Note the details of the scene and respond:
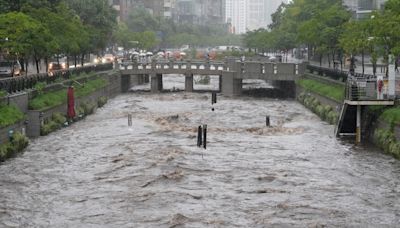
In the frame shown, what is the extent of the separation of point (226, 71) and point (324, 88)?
74.0 feet

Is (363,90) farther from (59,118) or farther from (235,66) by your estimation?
(235,66)

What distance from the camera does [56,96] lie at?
2371 inches

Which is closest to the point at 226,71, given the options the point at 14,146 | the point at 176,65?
the point at 176,65

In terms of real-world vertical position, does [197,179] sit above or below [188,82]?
below

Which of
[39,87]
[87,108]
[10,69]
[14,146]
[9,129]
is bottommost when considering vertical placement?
[14,146]

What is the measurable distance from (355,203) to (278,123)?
27275 mm

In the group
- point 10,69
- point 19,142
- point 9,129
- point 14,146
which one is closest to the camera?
point 14,146

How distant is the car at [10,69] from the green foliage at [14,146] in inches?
972

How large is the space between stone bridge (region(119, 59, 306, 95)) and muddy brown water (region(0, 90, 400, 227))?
92.7 ft

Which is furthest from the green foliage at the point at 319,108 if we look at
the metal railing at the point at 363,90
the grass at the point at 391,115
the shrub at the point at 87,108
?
the shrub at the point at 87,108

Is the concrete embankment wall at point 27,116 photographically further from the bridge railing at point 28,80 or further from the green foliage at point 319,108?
the green foliage at point 319,108

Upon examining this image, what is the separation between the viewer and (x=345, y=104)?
4909cm

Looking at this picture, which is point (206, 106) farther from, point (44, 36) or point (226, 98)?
point (44, 36)

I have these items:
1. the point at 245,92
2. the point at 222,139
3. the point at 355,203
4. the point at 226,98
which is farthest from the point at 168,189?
the point at 245,92
